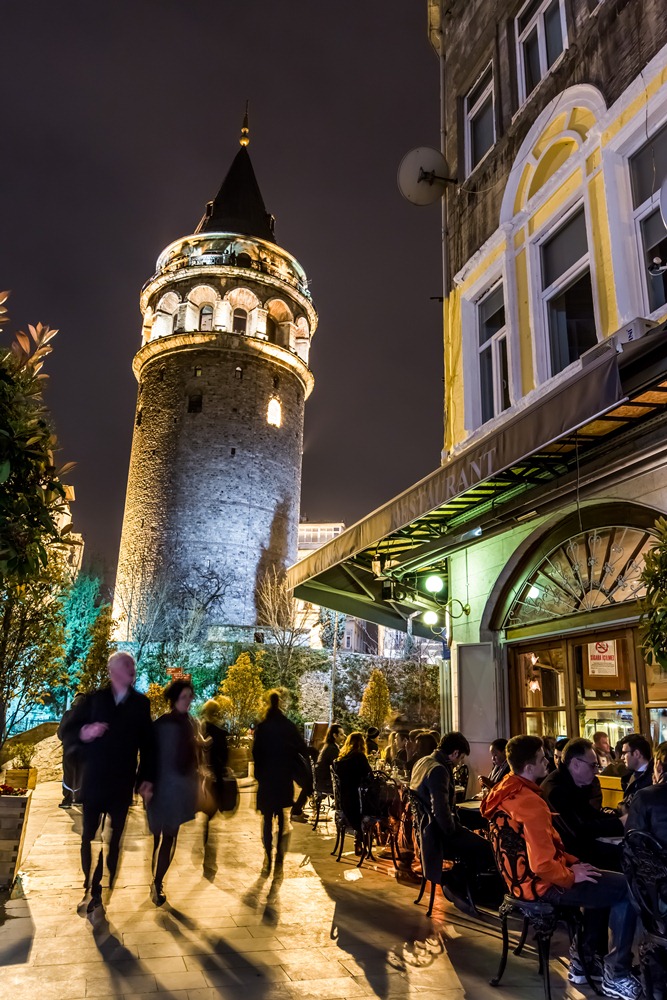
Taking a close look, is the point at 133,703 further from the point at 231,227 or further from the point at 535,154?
the point at 231,227

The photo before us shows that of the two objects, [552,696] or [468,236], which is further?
[468,236]

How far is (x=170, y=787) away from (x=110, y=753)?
24.4 inches

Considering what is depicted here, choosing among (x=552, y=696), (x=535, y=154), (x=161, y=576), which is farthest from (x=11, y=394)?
(x=161, y=576)

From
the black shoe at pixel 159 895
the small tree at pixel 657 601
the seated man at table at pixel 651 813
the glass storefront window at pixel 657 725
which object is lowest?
the black shoe at pixel 159 895

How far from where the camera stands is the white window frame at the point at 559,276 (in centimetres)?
761

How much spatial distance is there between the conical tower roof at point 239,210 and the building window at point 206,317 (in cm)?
445

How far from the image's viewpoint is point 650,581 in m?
4.86

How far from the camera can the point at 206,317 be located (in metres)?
35.8

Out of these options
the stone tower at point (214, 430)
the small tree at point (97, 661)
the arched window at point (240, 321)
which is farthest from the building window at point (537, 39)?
the arched window at point (240, 321)

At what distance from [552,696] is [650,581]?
11.2 feet

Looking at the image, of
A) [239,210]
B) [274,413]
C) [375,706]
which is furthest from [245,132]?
[375,706]

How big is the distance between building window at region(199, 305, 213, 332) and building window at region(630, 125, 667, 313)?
1194 inches

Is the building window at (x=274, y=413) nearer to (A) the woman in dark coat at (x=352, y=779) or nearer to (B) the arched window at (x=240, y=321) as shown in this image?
(B) the arched window at (x=240, y=321)

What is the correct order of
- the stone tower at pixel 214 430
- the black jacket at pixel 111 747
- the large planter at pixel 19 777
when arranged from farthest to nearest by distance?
the stone tower at pixel 214 430
the large planter at pixel 19 777
the black jacket at pixel 111 747
